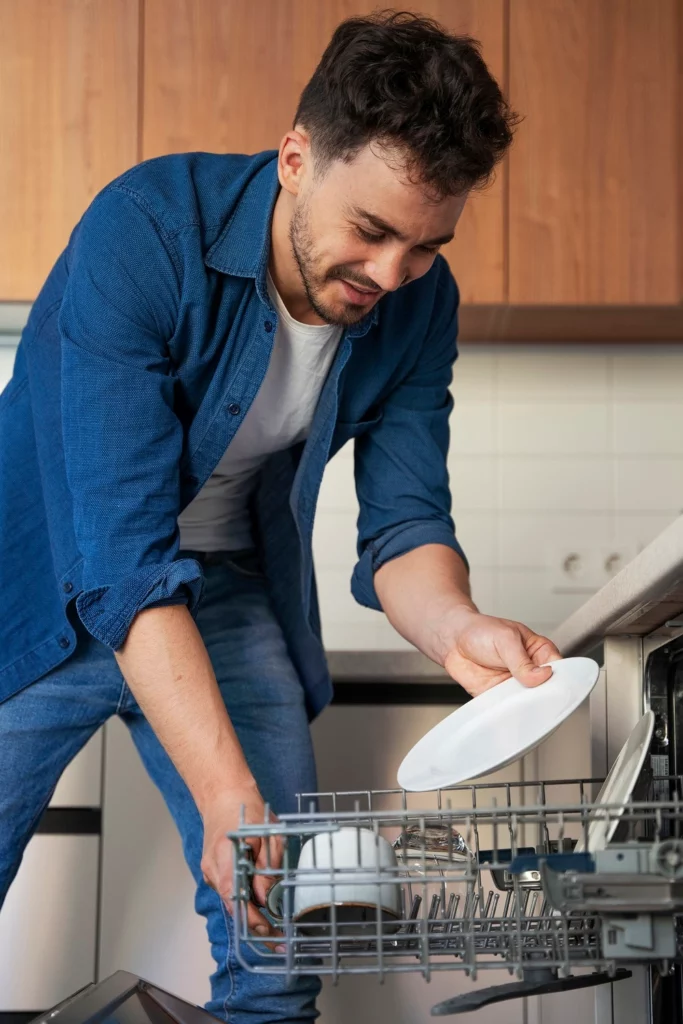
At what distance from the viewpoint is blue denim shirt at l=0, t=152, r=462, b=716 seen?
1.07 m

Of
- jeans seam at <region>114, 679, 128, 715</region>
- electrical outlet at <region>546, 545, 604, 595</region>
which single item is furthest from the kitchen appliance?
electrical outlet at <region>546, 545, 604, 595</region>

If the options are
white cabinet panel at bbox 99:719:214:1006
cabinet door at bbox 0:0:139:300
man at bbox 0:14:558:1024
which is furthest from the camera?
cabinet door at bbox 0:0:139:300

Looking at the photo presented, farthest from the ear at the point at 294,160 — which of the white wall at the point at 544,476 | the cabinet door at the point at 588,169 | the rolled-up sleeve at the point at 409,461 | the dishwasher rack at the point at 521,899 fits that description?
the white wall at the point at 544,476

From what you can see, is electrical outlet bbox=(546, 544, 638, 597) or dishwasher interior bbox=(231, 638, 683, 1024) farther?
electrical outlet bbox=(546, 544, 638, 597)

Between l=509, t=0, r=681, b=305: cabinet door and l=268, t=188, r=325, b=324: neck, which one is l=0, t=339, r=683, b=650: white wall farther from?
l=268, t=188, r=325, b=324: neck

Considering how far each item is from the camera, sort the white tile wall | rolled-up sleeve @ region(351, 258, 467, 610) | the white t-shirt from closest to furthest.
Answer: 1. the white t-shirt
2. rolled-up sleeve @ region(351, 258, 467, 610)
3. the white tile wall

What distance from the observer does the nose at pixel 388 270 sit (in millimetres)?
1075

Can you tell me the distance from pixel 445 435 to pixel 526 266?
0.82m

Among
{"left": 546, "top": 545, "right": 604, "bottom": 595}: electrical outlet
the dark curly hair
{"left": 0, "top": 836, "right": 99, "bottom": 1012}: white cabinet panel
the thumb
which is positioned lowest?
{"left": 0, "top": 836, "right": 99, "bottom": 1012}: white cabinet panel

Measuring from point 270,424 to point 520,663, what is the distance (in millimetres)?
429

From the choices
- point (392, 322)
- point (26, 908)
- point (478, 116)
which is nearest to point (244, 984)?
point (26, 908)

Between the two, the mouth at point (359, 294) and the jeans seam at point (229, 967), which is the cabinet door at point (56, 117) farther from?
the jeans seam at point (229, 967)

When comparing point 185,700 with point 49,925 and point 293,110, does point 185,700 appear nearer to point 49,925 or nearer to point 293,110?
point 49,925

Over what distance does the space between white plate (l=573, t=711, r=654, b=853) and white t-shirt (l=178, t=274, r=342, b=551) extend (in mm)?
553
